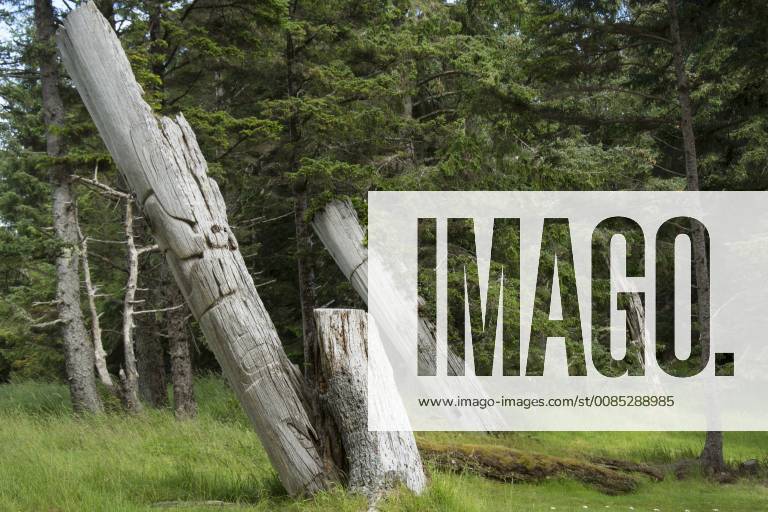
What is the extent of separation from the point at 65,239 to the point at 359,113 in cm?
530

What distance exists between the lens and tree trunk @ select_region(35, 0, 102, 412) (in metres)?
11.9

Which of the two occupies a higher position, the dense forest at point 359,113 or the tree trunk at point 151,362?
the dense forest at point 359,113

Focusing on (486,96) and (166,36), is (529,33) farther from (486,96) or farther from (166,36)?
(166,36)

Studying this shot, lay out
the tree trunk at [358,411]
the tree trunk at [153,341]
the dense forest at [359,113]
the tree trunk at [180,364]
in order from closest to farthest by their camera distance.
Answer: the tree trunk at [358,411] < the dense forest at [359,113] < the tree trunk at [180,364] < the tree trunk at [153,341]

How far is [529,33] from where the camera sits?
37.7 ft

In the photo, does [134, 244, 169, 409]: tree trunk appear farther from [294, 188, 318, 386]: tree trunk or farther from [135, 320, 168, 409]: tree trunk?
[294, 188, 318, 386]: tree trunk

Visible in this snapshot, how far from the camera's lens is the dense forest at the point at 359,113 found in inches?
447

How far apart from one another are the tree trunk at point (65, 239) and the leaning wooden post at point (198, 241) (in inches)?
205

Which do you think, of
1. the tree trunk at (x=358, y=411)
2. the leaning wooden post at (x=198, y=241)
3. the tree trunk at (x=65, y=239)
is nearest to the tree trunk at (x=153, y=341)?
the tree trunk at (x=65, y=239)

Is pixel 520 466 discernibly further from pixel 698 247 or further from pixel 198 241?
pixel 198 241

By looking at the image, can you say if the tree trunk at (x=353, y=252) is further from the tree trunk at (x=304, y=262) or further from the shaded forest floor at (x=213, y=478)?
the shaded forest floor at (x=213, y=478)

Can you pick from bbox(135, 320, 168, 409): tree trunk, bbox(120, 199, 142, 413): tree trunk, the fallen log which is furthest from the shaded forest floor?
bbox(135, 320, 168, 409): tree trunk

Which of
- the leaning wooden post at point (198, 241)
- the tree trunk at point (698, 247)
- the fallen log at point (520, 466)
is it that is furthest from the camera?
the tree trunk at point (698, 247)

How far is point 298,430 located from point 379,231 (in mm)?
6350
